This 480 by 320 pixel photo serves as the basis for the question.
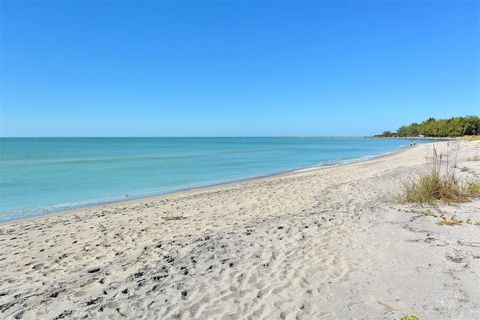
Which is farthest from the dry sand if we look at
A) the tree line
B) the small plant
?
the tree line

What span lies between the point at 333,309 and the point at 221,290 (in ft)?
4.36

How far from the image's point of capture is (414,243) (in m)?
5.35

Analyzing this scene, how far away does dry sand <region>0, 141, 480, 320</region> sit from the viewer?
11.9ft

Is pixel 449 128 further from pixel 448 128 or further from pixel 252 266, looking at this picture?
pixel 252 266

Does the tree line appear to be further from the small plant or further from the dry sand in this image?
the dry sand

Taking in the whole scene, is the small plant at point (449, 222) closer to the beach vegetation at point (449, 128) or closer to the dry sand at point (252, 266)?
the dry sand at point (252, 266)

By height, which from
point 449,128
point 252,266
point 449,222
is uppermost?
point 449,128

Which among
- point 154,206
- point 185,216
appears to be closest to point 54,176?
point 154,206

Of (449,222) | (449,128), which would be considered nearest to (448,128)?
(449,128)

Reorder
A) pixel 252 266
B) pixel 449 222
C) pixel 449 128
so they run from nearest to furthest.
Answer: pixel 252 266, pixel 449 222, pixel 449 128

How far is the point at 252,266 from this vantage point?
15.6 ft

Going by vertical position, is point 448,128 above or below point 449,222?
above

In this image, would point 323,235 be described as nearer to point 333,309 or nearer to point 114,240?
point 333,309

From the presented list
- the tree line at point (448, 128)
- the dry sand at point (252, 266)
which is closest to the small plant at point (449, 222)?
the dry sand at point (252, 266)
